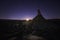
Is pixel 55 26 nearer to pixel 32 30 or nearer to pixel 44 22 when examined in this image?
pixel 44 22

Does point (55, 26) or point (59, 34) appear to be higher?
point (55, 26)

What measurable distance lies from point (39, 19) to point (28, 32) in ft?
1.58

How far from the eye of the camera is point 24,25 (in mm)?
2859

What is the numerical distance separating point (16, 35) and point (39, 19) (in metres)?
0.75

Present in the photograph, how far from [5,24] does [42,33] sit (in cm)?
95

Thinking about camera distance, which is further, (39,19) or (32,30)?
(39,19)

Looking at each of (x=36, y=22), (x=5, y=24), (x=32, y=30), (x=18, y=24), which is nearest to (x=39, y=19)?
(x=36, y=22)

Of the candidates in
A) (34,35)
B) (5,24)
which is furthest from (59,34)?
(5,24)

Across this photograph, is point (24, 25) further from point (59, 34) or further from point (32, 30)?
point (59, 34)

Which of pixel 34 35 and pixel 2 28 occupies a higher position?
pixel 2 28

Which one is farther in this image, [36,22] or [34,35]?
[36,22]

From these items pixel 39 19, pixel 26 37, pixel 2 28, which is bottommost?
pixel 26 37

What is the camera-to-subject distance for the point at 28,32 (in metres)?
2.81

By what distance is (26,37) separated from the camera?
276 cm
